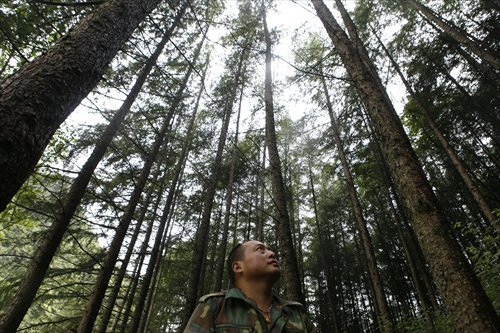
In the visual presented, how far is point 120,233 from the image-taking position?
18.7 feet

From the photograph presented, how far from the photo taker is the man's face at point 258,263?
218 cm

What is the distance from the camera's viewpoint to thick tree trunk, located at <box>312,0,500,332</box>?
2086 mm

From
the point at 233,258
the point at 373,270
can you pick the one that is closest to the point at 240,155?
the point at 373,270

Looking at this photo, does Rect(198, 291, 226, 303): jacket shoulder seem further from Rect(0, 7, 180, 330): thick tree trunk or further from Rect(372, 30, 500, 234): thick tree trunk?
Rect(372, 30, 500, 234): thick tree trunk

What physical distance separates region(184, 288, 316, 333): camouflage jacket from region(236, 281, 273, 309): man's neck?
0.29 ft

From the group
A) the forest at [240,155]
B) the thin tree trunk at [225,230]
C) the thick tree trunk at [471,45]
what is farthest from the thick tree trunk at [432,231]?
the thick tree trunk at [471,45]

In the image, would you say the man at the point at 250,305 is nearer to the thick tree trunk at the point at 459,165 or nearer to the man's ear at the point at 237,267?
the man's ear at the point at 237,267

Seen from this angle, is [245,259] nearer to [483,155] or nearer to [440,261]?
[440,261]

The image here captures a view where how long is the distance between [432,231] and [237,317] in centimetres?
192

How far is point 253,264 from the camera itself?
7.33ft

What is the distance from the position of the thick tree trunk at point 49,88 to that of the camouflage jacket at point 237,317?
1257 mm

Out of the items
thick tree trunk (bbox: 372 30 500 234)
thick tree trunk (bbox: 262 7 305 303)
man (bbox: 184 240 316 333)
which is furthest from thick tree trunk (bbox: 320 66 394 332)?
man (bbox: 184 240 316 333)

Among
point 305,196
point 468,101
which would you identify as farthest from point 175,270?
point 468,101

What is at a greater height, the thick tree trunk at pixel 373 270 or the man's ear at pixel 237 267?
the thick tree trunk at pixel 373 270
